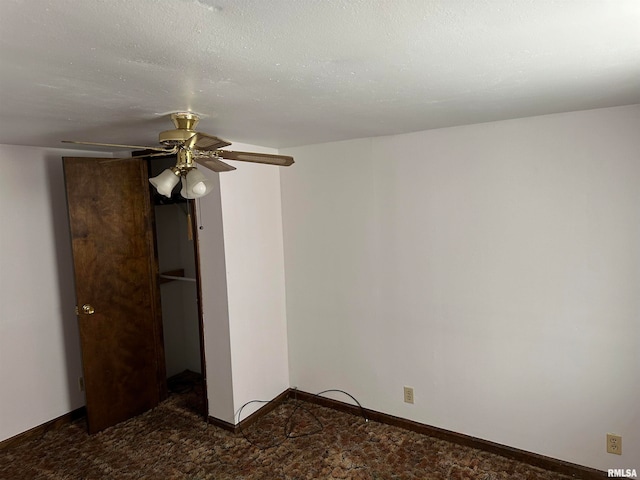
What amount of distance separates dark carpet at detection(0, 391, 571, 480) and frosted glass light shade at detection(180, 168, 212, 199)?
1.83 metres

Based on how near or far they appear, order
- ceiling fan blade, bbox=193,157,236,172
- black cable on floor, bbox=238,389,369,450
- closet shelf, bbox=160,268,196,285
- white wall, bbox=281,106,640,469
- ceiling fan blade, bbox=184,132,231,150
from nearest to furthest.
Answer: ceiling fan blade, bbox=184,132,231,150
ceiling fan blade, bbox=193,157,236,172
white wall, bbox=281,106,640,469
black cable on floor, bbox=238,389,369,450
closet shelf, bbox=160,268,196,285

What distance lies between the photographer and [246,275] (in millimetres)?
3242

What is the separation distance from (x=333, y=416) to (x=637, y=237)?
239cm

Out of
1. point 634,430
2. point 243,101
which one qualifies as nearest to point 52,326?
point 243,101

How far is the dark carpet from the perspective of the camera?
2.64 m

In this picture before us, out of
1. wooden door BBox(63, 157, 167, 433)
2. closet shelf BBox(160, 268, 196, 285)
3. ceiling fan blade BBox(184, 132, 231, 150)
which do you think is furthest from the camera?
closet shelf BBox(160, 268, 196, 285)

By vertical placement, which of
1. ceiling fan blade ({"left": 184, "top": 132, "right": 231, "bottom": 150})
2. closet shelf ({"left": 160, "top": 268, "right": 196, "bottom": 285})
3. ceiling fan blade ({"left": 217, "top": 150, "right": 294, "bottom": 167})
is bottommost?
closet shelf ({"left": 160, "top": 268, "right": 196, "bottom": 285})

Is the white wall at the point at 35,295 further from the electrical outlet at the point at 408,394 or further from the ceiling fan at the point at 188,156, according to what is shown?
the electrical outlet at the point at 408,394

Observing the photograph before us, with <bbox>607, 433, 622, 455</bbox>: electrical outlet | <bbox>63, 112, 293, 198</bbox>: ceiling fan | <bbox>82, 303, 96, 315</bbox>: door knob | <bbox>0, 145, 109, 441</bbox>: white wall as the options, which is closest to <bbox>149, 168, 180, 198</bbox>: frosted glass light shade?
<bbox>63, 112, 293, 198</bbox>: ceiling fan

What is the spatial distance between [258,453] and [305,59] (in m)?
2.58

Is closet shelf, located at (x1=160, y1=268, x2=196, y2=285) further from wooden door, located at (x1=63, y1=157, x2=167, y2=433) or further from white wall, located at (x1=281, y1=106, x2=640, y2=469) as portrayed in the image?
white wall, located at (x1=281, y1=106, x2=640, y2=469)

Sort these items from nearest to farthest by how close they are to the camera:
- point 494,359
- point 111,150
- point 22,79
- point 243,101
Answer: point 22,79 < point 243,101 < point 494,359 < point 111,150

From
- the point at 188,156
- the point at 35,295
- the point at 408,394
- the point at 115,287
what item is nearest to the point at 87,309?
the point at 115,287

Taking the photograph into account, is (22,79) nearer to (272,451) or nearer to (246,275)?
(246,275)
